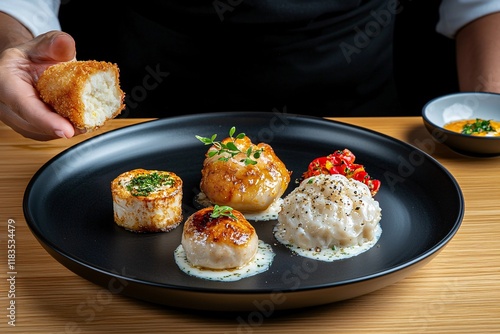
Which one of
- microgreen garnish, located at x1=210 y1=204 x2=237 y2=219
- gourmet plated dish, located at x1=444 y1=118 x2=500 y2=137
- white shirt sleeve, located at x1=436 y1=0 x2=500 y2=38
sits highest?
white shirt sleeve, located at x1=436 y1=0 x2=500 y2=38

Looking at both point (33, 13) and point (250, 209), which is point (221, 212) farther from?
point (33, 13)

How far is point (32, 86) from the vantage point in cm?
213

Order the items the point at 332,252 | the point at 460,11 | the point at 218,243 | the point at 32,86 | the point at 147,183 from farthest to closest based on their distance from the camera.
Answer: the point at 460,11 < the point at 32,86 < the point at 147,183 < the point at 332,252 < the point at 218,243

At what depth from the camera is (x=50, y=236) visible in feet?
5.88

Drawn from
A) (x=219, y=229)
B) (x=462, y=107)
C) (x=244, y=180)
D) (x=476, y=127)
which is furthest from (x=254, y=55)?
(x=219, y=229)

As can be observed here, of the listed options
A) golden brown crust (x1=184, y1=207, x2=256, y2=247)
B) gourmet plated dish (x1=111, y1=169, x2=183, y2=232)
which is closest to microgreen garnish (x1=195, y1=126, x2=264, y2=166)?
gourmet plated dish (x1=111, y1=169, x2=183, y2=232)

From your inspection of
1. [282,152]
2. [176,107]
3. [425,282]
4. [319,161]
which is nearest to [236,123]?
[282,152]

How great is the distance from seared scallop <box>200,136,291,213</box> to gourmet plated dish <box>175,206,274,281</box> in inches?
8.6

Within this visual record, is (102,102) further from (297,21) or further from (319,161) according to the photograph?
(297,21)

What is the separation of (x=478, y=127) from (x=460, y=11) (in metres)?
0.76

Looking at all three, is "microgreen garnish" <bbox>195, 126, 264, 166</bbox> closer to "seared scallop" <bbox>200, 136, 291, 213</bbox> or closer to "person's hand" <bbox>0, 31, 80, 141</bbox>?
"seared scallop" <bbox>200, 136, 291, 213</bbox>

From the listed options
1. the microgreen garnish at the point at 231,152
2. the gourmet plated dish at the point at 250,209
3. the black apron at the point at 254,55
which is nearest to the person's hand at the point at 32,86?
the gourmet plated dish at the point at 250,209

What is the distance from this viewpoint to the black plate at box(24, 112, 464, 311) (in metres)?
1.46

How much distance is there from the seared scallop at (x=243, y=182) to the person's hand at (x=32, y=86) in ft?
1.45
